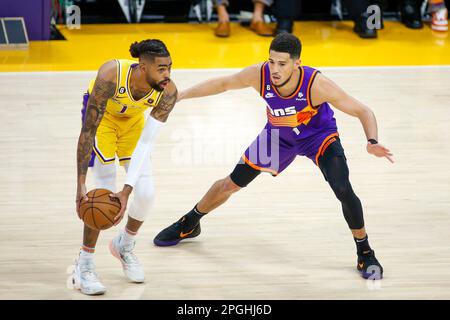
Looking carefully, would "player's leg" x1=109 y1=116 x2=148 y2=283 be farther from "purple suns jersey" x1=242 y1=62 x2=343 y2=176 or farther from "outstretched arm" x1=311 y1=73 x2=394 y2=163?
"outstretched arm" x1=311 y1=73 x2=394 y2=163

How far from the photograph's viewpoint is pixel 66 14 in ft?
37.3

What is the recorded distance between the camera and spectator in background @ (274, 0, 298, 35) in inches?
427

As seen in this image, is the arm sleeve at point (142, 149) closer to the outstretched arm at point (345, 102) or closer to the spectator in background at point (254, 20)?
the outstretched arm at point (345, 102)

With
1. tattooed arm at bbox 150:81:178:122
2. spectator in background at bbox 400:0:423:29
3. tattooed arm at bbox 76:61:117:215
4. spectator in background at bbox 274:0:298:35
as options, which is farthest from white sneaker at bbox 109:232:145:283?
spectator in background at bbox 400:0:423:29

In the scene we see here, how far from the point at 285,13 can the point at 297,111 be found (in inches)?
234

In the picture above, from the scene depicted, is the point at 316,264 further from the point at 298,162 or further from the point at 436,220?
the point at 298,162

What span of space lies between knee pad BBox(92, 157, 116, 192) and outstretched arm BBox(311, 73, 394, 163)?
1255 mm

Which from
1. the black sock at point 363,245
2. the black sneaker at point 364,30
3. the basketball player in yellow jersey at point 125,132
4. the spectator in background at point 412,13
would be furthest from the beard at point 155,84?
the spectator in background at point 412,13

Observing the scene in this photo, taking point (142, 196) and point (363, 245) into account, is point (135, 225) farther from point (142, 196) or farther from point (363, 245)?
point (363, 245)

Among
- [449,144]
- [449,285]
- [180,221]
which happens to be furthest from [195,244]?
[449,144]

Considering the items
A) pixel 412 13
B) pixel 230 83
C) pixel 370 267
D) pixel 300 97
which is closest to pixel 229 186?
pixel 230 83

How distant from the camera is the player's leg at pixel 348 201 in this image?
5004 mm

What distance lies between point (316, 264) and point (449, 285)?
2.68 ft

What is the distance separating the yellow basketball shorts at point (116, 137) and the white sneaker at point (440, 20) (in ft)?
23.8
